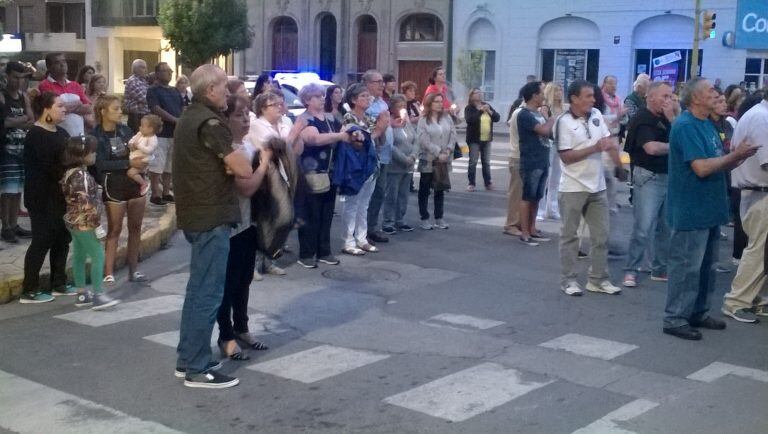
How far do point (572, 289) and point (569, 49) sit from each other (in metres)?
30.0

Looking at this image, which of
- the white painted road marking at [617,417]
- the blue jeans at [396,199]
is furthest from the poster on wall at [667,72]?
the white painted road marking at [617,417]

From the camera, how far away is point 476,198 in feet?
51.7

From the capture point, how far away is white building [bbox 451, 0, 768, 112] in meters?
33.8

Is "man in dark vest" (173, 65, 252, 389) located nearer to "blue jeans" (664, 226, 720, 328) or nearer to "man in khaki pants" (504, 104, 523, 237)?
"blue jeans" (664, 226, 720, 328)

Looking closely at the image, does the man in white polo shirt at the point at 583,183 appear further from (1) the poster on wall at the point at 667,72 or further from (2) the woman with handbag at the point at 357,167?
(1) the poster on wall at the point at 667,72

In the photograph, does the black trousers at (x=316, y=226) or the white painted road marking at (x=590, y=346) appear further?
the black trousers at (x=316, y=226)

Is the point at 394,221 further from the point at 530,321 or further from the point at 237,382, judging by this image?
the point at 237,382

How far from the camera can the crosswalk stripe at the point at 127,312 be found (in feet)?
26.1

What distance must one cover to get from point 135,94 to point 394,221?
4.35 meters

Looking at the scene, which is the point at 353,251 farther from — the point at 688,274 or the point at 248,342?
the point at 688,274

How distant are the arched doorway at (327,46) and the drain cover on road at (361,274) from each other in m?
35.9

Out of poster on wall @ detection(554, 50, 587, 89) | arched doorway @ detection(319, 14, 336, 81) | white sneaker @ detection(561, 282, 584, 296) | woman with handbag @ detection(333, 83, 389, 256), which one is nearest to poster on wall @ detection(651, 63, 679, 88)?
poster on wall @ detection(554, 50, 587, 89)

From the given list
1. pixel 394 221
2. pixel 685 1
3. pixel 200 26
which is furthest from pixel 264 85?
pixel 200 26

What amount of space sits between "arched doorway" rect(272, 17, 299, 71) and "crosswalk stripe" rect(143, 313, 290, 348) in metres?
39.4
